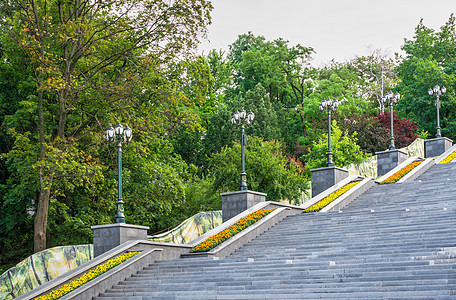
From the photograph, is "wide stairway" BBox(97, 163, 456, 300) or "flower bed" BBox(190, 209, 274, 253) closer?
"wide stairway" BBox(97, 163, 456, 300)

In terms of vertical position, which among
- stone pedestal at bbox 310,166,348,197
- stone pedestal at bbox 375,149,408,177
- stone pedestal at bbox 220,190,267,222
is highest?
stone pedestal at bbox 375,149,408,177

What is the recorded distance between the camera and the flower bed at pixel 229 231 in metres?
17.7

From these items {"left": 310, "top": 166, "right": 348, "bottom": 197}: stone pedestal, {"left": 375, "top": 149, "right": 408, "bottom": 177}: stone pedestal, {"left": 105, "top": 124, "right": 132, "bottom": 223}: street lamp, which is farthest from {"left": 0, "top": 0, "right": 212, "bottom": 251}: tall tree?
{"left": 375, "top": 149, "right": 408, "bottom": 177}: stone pedestal

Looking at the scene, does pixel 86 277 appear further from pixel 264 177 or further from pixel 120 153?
pixel 264 177

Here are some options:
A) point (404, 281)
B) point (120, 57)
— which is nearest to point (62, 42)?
point (120, 57)

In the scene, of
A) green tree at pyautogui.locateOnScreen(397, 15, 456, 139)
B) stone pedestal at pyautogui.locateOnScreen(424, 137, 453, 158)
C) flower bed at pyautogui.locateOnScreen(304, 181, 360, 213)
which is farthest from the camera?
green tree at pyautogui.locateOnScreen(397, 15, 456, 139)

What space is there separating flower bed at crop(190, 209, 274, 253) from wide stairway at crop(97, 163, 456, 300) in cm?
64

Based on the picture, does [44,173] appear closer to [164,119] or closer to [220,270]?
[164,119]

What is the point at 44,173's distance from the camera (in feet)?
72.5

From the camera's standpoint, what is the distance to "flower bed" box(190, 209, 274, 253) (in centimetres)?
1773

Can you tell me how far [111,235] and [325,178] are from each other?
11.8 m

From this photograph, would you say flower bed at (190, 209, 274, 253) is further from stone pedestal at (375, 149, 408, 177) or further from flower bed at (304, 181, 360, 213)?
stone pedestal at (375, 149, 408, 177)

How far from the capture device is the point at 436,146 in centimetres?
3397

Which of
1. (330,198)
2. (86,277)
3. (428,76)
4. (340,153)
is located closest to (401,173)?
(330,198)
